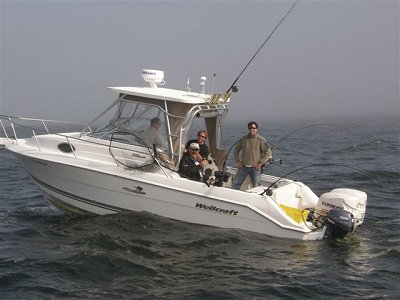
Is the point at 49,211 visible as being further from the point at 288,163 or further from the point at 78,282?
the point at 288,163

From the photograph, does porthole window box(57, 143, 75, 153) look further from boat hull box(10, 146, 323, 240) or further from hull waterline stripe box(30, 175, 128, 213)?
hull waterline stripe box(30, 175, 128, 213)

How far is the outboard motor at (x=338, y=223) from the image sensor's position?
7.82 m

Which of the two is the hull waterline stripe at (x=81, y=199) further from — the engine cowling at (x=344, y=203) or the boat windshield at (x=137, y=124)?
the engine cowling at (x=344, y=203)

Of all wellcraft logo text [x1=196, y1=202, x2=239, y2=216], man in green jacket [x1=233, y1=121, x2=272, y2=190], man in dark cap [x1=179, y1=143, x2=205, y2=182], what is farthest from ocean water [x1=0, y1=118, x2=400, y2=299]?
man in green jacket [x1=233, y1=121, x2=272, y2=190]

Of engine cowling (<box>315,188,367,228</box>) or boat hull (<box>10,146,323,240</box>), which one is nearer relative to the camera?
boat hull (<box>10,146,323,240</box>)

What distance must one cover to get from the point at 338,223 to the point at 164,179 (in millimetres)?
2988

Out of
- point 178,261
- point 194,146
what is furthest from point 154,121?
point 178,261

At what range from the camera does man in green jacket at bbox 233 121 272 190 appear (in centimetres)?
891

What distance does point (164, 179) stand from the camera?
8.31 meters

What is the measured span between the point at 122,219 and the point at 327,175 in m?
9.11

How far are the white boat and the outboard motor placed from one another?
0.05 feet

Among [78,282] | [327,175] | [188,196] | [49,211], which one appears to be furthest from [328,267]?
[327,175]

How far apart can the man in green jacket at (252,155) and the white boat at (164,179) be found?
242mm

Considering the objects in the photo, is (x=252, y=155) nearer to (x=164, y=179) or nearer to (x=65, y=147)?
(x=164, y=179)
